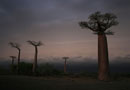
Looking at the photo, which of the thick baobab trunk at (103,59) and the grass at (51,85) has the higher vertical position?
the thick baobab trunk at (103,59)

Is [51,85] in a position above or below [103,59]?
below

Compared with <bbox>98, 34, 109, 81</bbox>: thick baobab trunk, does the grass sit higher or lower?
lower

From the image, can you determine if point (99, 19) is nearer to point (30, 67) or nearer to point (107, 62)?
point (107, 62)

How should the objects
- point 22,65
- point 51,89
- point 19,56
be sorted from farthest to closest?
point 22,65
point 19,56
point 51,89

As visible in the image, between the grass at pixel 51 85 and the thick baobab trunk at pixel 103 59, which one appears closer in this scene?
the grass at pixel 51 85

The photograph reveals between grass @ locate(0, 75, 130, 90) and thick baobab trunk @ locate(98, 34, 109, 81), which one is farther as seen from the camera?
thick baobab trunk @ locate(98, 34, 109, 81)

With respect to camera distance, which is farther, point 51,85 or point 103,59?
point 103,59

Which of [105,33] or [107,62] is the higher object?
[105,33]

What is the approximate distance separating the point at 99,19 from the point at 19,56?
1425cm

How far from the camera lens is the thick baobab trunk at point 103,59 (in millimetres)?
12189

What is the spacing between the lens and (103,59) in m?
12.3

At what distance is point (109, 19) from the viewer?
13102 mm

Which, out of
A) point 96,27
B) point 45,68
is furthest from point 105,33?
point 45,68

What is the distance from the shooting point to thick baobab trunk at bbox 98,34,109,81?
40.0ft
